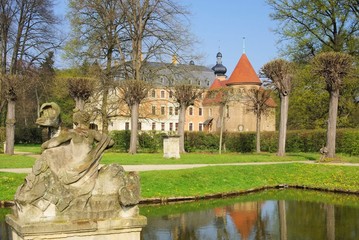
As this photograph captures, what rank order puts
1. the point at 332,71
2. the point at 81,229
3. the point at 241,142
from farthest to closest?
the point at 241,142 → the point at 332,71 → the point at 81,229

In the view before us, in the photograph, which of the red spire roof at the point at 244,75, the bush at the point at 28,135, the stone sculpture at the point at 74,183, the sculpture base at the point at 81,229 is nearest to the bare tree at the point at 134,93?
the bush at the point at 28,135

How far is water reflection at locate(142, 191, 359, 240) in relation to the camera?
9.43 metres

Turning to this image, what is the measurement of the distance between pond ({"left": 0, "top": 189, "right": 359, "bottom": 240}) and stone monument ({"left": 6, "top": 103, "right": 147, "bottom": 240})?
177 inches

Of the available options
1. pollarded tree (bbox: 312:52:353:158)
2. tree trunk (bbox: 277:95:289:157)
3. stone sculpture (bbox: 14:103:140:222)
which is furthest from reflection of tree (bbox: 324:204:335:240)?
tree trunk (bbox: 277:95:289:157)

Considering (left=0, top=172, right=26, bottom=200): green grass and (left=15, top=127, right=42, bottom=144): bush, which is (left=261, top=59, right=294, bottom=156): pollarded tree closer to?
(left=0, top=172, right=26, bottom=200): green grass

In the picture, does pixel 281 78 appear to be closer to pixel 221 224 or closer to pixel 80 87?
pixel 80 87

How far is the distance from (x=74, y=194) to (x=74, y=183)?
0.11 meters

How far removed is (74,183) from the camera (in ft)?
15.0

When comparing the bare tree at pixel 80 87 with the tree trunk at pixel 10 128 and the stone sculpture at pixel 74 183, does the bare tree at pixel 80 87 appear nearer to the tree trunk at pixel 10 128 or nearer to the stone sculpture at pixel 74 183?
the tree trunk at pixel 10 128

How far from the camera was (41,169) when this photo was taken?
4449 millimetres

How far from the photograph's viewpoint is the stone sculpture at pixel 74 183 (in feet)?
14.5

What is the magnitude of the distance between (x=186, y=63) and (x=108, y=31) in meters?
5.20

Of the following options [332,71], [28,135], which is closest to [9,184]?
[332,71]

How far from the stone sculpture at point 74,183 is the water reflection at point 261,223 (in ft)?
14.8
